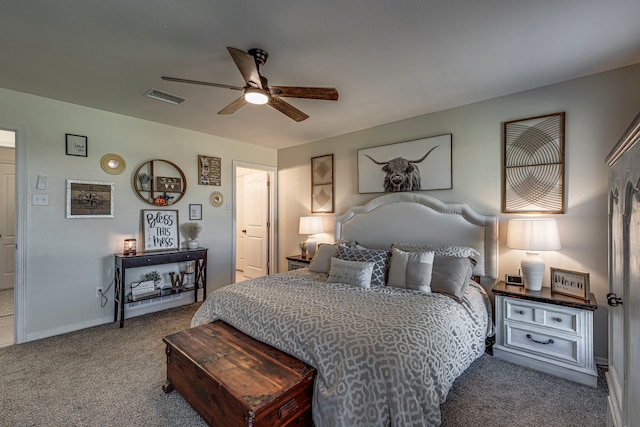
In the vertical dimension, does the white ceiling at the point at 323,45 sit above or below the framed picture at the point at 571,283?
above

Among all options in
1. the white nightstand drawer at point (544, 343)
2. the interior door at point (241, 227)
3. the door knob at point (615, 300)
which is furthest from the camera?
the interior door at point (241, 227)

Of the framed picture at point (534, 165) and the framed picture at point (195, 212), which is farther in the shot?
the framed picture at point (195, 212)

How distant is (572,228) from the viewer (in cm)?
263

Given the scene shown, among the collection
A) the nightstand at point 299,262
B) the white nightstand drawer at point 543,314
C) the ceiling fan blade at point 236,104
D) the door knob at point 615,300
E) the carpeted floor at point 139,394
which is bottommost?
the carpeted floor at point 139,394

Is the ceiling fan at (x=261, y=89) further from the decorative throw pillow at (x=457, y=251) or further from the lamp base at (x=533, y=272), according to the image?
the lamp base at (x=533, y=272)

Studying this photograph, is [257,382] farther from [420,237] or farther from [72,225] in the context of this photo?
[72,225]

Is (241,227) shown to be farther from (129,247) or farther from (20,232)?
(20,232)

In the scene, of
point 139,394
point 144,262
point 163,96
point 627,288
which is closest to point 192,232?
point 144,262

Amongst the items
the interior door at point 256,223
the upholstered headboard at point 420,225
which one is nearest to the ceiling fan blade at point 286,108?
the upholstered headboard at point 420,225

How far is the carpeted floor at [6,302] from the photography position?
12.6ft

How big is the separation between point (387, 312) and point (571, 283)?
1.71 m

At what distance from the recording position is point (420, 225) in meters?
3.42

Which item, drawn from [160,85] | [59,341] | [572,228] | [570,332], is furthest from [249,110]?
[570,332]

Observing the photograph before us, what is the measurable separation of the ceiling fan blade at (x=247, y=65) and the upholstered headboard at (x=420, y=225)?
2.27m
